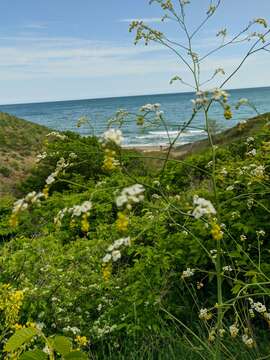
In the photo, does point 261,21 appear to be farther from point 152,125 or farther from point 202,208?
point 202,208

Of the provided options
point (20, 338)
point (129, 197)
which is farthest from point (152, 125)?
point (20, 338)

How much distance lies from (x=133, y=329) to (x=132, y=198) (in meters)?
2.73

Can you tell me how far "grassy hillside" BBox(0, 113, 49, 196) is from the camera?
1638cm

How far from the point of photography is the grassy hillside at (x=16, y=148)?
645 inches

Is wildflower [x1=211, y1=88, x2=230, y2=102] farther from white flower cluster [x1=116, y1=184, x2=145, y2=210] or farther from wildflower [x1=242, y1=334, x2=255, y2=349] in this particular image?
wildflower [x1=242, y1=334, x2=255, y2=349]

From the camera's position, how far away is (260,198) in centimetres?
447

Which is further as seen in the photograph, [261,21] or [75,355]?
[261,21]

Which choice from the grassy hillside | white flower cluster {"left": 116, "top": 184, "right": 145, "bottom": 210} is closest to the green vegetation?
white flower cluster {"left": 116, "top": 184, "right": 145, "bottom": 210}

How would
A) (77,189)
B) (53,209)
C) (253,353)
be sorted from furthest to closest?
(77,189) → (53,209) → (253,353)

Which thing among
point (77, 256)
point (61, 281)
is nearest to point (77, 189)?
point (77, 256)

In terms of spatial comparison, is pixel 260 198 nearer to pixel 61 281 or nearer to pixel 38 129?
pixel 61 281

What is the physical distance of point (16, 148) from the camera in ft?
63.9

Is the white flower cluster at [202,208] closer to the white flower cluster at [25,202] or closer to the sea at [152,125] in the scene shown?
the sea at [152,125]

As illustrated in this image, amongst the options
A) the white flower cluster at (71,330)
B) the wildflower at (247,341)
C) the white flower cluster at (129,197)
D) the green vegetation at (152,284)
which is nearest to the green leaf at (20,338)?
the white flower cluster at (129,197)
